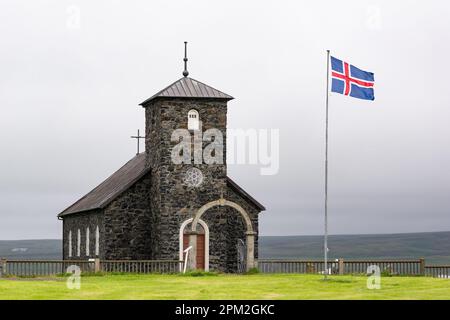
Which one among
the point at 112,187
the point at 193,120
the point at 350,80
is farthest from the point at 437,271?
the point at 112,187

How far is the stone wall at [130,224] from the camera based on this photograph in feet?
189

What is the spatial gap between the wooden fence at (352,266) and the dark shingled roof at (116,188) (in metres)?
6.94

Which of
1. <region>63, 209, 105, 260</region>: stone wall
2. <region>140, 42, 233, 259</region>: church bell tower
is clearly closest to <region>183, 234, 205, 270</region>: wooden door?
<region>140, 42, 233, 259</region>: church bell tower

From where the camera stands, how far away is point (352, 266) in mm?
51562

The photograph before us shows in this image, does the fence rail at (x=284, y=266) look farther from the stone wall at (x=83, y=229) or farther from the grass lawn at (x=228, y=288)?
the stone wall at (x=83, y=229)

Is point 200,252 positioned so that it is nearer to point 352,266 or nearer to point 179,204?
point 179,204

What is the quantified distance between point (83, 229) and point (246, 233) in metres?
12.1

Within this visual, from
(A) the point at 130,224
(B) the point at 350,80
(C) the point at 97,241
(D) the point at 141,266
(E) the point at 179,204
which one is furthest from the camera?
(C) the point at 97,241

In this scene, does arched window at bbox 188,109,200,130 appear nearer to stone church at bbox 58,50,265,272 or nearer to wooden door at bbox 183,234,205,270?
stone church at bbox 58,50,265,272

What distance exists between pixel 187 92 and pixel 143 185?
17.1 ft

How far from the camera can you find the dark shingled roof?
191 ft

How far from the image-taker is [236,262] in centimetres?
5822

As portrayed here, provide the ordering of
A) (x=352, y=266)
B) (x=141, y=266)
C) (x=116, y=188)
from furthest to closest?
(x=116, y=188) → (x=141, y=266) → (x=352, y=266)
